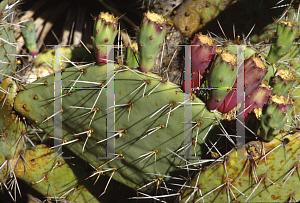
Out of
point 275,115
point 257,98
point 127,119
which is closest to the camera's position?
point 275,115

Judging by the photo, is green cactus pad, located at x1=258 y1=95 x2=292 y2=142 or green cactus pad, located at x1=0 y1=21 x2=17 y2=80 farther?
green cactus pad, located at x1=0 y1=21 x2=17 y2=80

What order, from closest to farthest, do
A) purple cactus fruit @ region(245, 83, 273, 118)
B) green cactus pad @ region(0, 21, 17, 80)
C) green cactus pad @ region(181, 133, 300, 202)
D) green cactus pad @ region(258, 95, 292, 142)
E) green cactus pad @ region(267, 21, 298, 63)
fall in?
green cactus pad @ region(258, 95, 292, 142) < green cactus pad @ region(181, 133, 300, 202) < purple cactus fruit @ region(245, 83, 273, 118) < green cactus pad @ region(267, 21, 298, 63) < green cactus pad @ region(0, 21, 17, 80)

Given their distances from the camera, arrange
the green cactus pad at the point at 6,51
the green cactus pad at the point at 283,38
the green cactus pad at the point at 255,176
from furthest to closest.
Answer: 1. the green cactus pad at the point at 6,51
2. the green cactus pad at the point at 283,38
3. the green cactus pad at the point at 255,176

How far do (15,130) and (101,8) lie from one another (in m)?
1.39

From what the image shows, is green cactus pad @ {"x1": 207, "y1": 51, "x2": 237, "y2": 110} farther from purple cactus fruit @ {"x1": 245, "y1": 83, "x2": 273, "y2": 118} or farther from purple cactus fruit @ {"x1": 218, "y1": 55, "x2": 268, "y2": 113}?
purple cactus fruit @ {"x1": 245, "y1": 83, "x2": 273, "y2": 118}

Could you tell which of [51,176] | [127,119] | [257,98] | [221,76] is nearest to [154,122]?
[127,119]

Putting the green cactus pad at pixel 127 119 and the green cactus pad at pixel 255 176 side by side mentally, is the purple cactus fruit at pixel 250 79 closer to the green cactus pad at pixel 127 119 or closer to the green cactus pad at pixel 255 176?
the green cactus pad at pixel 127 119

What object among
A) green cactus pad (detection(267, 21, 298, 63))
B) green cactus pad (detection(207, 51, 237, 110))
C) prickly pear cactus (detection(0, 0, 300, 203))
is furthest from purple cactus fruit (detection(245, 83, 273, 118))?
green cactus pad (detection(267, 21, 298, 63))

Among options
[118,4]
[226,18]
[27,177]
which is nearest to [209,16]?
[226,18]

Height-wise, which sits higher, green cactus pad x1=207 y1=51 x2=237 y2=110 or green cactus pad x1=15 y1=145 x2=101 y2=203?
green cactus pad x1=207 y1=51 x2=237 y2=110

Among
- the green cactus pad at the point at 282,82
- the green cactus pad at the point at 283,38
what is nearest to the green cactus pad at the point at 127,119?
the green cactus pad at the point at 282,82

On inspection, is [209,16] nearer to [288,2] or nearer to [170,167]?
[288,2]

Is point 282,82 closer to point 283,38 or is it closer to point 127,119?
point 283,38

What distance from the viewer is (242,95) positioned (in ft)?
4.75
